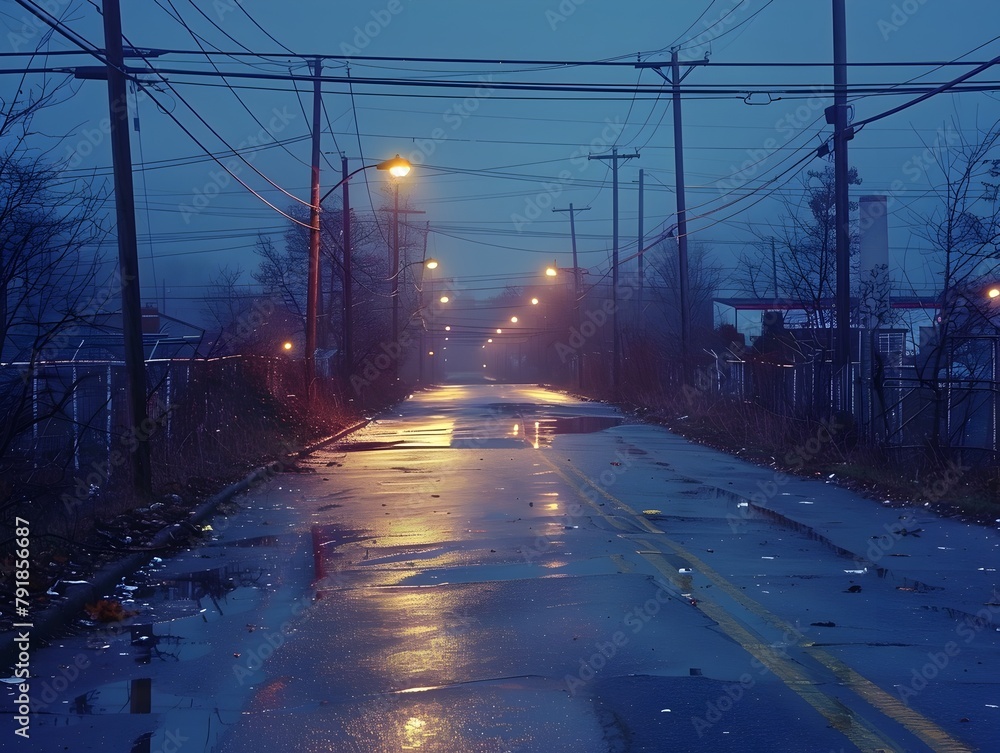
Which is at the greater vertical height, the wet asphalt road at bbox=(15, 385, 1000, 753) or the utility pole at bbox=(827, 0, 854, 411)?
→ the utility pole at bbox=(827, 0, 854, 411)

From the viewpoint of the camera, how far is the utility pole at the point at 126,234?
12.6 metres

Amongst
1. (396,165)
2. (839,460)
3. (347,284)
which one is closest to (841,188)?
(839,460)

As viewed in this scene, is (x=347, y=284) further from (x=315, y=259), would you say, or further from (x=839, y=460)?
(x=839, y=460)

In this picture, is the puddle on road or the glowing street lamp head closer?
the puddle on road

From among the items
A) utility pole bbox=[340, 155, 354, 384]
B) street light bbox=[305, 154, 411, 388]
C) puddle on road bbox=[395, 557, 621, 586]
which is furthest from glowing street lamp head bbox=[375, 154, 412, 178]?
puddle on road bbox=[395, 557, 621, 586]

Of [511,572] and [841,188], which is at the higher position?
[841,188]

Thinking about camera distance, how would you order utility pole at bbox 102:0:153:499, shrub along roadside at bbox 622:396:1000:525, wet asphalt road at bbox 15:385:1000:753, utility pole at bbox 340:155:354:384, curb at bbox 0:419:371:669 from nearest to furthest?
wet asphalt road at bbox 15:385:1000:753, curb at bbox 0:419:371:669, utility pole at bbox 102:0:153:499, shrub along roadside at bbox 622:396:1000:525, utility pole at bbox 340:155:354:384

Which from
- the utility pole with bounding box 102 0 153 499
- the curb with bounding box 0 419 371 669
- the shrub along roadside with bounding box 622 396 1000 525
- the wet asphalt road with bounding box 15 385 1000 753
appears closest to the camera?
the wet asphalt road with bounding box 15 385 1000 753

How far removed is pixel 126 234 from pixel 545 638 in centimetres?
848

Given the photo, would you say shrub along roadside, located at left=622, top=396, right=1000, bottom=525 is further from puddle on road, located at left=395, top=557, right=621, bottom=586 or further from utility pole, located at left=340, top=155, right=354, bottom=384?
utility pole, located at left=340, top=155, right=354, bottom=384

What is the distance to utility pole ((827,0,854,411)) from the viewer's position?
1808cm

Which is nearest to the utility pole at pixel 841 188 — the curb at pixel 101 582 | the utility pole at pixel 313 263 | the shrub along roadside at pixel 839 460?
the shrub along roadside at pixel 839 460

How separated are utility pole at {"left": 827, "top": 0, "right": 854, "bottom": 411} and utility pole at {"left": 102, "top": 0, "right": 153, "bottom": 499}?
11745 millimetres

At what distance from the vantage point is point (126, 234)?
12719 millimetres
